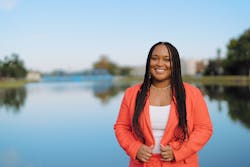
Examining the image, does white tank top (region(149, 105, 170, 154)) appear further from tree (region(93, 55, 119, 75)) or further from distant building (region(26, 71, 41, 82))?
tree (region(93, 55, 119, 75))

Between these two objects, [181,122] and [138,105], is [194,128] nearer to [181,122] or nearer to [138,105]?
[181,122]

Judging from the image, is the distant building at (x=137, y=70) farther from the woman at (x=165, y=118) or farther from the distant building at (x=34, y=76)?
the woman at (x=165, y=118)

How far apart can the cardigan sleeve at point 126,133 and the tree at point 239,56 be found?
37492mm

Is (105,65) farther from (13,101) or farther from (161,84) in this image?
(161,84)

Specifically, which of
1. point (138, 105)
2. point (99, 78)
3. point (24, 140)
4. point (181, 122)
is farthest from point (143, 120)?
point (99, 78)

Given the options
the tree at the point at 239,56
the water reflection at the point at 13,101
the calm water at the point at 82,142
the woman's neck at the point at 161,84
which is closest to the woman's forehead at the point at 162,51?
the woman's neck at the point at 161,84

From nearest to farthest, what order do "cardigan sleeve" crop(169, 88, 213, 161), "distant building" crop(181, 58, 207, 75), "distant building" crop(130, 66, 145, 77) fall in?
"cardigan sleeve" crop(169, 88, 213, 161), "distant building" crop(181, 58, 207, 75), "distant building" crop(130, 66, 145, 77)

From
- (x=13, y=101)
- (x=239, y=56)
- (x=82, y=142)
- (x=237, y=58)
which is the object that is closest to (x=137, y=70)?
(x=237, y=58)

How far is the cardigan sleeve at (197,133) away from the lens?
58.6 inches

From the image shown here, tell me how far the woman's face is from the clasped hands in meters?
0.33

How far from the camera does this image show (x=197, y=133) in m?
1.50

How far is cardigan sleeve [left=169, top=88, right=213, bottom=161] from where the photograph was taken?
58.6 inches

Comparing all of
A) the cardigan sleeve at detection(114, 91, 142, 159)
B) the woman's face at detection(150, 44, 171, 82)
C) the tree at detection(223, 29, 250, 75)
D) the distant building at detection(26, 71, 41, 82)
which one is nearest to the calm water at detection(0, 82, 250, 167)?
the cardigan sleeve at detection(114, 91, 142, 159)

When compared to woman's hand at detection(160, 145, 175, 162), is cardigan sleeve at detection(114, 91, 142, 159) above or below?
above
